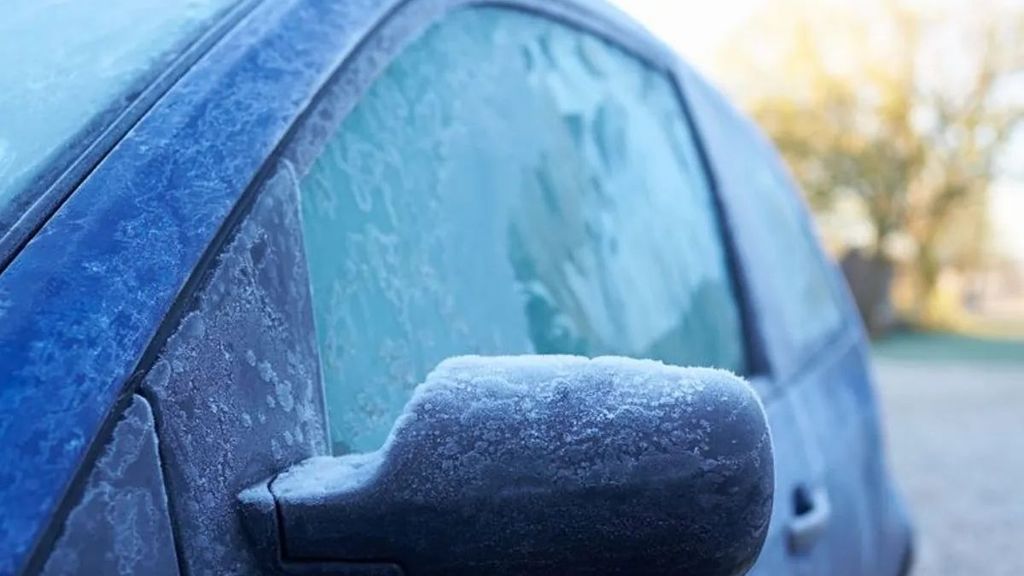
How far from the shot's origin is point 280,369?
105cm

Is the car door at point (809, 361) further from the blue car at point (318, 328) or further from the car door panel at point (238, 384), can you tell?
the car door panel at point (238, 384)

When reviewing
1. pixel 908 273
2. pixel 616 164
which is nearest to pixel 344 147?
pixel 616 164

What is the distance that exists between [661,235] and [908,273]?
3167 cm

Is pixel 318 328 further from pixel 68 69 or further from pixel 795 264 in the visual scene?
pixel 795 264

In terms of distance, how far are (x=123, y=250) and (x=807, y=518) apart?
143cm

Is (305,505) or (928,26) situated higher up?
(305,505)

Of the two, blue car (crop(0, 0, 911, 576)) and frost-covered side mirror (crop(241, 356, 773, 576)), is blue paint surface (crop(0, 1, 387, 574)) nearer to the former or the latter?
blue car (crop(0, 0, 911, 576))

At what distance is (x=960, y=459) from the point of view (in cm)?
1060

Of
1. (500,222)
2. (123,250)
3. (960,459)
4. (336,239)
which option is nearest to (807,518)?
(500,222)

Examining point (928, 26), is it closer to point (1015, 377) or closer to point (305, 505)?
point (1015, 377)

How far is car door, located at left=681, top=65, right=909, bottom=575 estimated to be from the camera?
2.27 m

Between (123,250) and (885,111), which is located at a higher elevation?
(123,250)

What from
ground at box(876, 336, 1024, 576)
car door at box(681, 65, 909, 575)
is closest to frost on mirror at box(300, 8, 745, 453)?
car door at box(681, 65, 909, 575)

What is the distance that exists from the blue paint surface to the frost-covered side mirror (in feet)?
0.53
